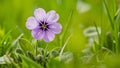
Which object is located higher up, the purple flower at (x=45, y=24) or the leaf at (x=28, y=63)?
the purple flower at (x=45, y=24)

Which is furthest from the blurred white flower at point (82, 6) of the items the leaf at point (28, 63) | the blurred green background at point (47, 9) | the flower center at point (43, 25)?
the leaf at point (28, 63)

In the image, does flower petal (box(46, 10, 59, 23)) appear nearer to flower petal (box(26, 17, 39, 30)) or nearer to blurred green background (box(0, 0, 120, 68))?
flower petal (box(26, 17, 39, 30))

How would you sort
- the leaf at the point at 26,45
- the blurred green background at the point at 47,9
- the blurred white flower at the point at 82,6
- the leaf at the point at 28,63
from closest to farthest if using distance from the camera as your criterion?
the leaf at the point at 28,63 < the leaf at the point at 26,45 < the blurred green background at the point at 47,9 < the blurred white flower at the point at 82,6

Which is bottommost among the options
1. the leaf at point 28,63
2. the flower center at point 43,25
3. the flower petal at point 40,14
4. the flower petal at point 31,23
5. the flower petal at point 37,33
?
the leaf at point 28,63

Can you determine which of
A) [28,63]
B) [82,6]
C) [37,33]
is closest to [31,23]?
[37,33]

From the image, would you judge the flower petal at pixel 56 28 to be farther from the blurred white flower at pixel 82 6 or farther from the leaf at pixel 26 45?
the blurred white flower at pixel 82 6

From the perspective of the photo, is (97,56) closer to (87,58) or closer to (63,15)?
(87,58)

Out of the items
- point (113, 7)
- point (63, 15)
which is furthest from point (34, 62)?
point (63, 15)

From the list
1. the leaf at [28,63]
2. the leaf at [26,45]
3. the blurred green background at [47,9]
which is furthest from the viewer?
the blurred green background at [47,9]
